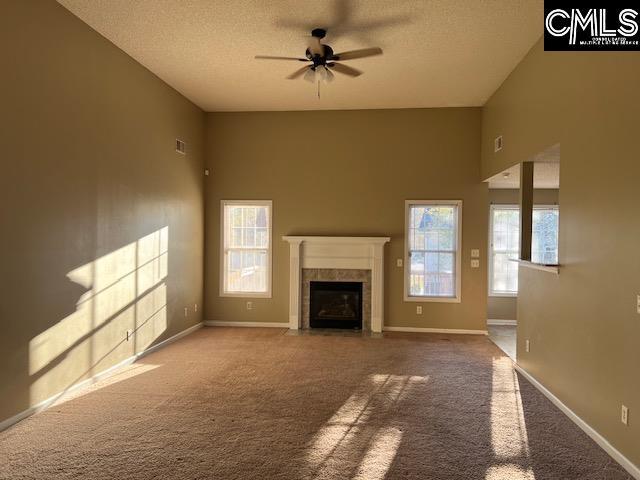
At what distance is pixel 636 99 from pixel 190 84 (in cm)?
488

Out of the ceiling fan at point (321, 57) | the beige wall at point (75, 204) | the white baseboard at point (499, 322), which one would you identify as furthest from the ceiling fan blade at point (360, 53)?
the white baseboard at point (499, 322)

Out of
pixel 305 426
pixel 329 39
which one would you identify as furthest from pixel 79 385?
pixel 329 39

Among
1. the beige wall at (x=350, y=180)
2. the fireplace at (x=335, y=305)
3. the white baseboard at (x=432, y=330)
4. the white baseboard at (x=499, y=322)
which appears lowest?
the white baseboard at (x=499, y=322)

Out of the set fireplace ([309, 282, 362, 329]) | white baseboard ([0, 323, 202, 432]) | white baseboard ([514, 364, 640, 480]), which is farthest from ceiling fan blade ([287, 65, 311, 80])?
white baseboard ([514, 364, 640, 480])

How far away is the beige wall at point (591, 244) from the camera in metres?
2.63

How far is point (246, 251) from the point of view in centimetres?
679

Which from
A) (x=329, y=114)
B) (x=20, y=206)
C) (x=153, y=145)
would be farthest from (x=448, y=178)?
(x=20, y=206)

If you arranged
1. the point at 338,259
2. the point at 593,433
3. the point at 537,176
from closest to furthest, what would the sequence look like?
the point at 593,433, the point at 537,176, the point at 338,259

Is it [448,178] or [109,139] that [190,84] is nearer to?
[109,139]

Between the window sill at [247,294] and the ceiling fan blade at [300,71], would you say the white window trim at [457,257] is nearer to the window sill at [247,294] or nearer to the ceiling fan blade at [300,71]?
the window sill at [247,294]

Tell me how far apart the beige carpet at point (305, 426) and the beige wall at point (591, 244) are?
0.33 m

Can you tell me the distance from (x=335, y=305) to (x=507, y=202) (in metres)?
3.80

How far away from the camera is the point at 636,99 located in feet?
8.46

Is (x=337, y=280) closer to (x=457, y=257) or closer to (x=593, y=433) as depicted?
(x=457, y=257)
